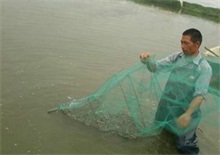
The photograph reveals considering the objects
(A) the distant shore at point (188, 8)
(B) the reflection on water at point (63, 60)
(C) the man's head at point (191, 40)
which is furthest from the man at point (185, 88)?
(A) the distant shore at point (188, 8)

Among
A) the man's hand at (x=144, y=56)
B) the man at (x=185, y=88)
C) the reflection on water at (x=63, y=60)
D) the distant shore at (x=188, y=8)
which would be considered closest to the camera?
the man at (x=185, y=88)

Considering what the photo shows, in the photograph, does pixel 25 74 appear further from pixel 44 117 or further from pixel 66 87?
pixel 44 117

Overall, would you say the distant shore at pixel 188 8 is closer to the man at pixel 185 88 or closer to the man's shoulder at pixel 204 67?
the man at pixel 185 88

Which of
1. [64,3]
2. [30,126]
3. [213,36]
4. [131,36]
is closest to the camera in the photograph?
[30,126]

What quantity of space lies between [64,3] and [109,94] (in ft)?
31.2

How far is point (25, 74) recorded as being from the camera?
259 inches

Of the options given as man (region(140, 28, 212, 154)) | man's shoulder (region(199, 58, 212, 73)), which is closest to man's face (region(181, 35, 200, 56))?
man (region(140, 28, 212, 154))

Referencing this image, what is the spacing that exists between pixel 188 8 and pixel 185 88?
1876 cm

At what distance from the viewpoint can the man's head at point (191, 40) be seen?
4.32m

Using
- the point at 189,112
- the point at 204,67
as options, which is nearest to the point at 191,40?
the point at 204,67

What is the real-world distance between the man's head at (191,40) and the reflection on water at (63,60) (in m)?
1.67

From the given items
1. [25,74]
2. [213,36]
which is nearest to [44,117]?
[25,74]

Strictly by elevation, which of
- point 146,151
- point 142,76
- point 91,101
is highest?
point 142,76

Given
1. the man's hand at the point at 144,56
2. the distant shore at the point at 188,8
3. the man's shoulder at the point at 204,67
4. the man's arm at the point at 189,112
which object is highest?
the man's shoulder at the point at 204,67
